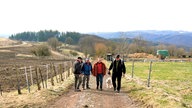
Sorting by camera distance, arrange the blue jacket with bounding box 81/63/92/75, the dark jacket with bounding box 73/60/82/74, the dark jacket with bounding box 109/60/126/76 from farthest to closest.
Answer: the blue jacket with bounding box 81/63/92/75
the dark jacket with bounding box 73/60/82/74
the dark jacket with bounding box 109/60/126/76

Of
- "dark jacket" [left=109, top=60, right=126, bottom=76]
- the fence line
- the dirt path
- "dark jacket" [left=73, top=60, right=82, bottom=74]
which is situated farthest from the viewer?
the fence line

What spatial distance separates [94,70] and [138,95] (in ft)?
13.7

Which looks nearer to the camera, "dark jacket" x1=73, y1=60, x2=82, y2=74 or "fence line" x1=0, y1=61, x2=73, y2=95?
"dark jacket" x1=73, y1=60, x2=82, y2=74

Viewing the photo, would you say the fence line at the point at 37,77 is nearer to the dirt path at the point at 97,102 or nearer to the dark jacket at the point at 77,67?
the dark jacket at the point at 77,67

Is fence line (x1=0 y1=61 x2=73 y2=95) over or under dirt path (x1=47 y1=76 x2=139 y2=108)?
under

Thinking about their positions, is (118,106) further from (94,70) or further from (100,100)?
(94,70)

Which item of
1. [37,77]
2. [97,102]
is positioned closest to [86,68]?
[37,77]

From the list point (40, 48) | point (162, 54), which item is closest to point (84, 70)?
point (162, 54)

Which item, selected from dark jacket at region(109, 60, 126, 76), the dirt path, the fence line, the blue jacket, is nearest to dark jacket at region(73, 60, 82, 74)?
the blue jacket

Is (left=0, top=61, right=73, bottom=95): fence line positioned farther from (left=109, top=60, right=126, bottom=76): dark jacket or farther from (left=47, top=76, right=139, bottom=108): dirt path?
(left=109, top=60, right=126, bottom=76): dark jacket

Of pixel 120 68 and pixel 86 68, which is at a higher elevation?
pixel 120 68

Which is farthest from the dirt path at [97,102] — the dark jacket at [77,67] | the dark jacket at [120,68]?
the dark jacket at [77,67]

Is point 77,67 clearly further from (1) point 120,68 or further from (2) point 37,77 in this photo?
(2) point 37,77

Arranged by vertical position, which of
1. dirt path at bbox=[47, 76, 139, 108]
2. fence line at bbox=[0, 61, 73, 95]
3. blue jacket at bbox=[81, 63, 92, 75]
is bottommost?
fence line at bbox=[0, 61, 73, 95]
